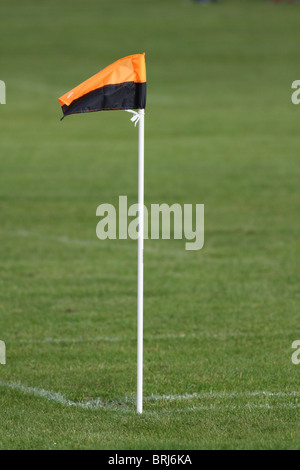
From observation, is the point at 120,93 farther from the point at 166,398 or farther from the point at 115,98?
the point at 166,398

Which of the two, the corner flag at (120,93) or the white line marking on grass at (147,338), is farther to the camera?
the white line marking on grass at (147,338)

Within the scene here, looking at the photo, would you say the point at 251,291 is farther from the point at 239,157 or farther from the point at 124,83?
the point at 239,157


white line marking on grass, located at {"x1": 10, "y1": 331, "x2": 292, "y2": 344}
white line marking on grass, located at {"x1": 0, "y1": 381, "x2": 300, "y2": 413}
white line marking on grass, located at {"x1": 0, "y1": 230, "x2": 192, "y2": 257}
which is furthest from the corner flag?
white line marking on grass, located at {"x1": 0, "y1": 230, "x2": 192, "y2": 257}

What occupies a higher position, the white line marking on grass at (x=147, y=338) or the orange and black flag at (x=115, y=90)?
the orange and black flag at (x=115, y=90)

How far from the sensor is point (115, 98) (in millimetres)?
6961

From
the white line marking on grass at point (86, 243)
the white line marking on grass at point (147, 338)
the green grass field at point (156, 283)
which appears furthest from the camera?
the white line marking on grass at point (86, 243)

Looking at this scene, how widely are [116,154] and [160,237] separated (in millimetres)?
9570

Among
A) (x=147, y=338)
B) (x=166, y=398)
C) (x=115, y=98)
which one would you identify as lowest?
(x=166, y=398)

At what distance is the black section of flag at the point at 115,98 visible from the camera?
22.8ft

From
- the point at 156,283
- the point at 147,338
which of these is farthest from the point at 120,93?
the point at 156,283

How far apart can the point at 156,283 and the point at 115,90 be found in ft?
16.2

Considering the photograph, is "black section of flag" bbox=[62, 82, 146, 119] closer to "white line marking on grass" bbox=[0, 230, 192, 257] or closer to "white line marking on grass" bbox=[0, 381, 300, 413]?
"white line marking on grass" bbox=[0, 381, 300, 413]

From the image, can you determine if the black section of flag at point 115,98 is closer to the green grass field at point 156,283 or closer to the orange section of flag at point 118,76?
the orange section of flag at point 118,76

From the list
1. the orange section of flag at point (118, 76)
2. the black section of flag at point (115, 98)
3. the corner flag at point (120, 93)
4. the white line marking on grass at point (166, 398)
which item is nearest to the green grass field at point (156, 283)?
the white line marking on grass at point (166, 398)
